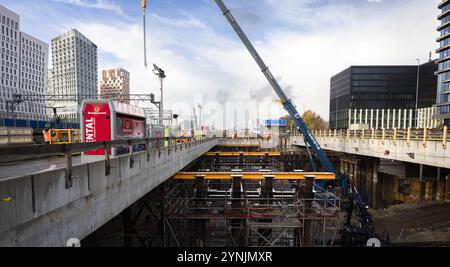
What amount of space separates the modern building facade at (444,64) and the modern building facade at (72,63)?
363ft

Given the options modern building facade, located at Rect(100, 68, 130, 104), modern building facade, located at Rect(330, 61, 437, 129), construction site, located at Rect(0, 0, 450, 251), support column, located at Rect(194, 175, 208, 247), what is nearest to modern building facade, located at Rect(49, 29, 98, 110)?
modern building facade, located at Rect(100, 68, 130, 104)

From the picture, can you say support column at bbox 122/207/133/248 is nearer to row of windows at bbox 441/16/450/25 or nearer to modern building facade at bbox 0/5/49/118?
modern building facade at bbox 0/5/49/118

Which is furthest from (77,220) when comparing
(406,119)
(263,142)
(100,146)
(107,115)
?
(406,119)

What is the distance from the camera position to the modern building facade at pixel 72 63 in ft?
263

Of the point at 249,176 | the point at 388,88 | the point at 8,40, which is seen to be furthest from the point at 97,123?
the point at 388,88

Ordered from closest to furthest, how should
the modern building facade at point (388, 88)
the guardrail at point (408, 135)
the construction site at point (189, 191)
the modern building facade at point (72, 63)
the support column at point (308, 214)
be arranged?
the construction site at point (189, 191), the support column at point (308, 214), the guardrail at point (408, 135), the modern building facade at point (72, 63), the modern building facade at point (388, 88)

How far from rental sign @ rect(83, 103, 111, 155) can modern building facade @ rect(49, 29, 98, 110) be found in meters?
86.5

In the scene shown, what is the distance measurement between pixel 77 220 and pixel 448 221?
23.7 meters

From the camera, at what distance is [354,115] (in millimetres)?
92062

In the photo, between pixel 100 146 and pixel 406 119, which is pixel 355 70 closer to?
pixel 406 119

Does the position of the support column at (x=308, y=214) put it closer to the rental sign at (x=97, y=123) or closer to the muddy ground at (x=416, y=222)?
the muddy ground at (x=416, y=222)

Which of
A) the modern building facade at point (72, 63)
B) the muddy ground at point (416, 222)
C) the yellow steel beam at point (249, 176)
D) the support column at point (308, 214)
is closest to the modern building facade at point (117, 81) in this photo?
the modern building facade at point (72, 63)

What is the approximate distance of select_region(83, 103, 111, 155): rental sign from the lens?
787cm
